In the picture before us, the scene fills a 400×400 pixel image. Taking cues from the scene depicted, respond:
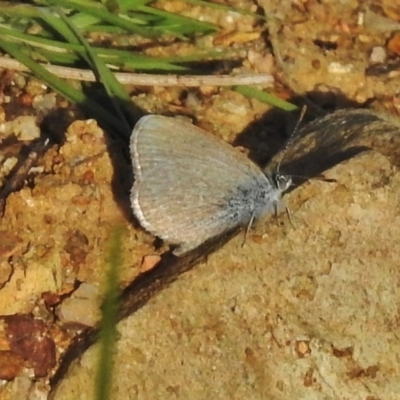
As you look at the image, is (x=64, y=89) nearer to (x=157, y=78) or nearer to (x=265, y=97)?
(x=157, y=78)

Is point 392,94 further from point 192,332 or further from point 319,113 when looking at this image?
point 192,332

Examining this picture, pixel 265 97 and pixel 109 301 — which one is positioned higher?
pixel 109 301

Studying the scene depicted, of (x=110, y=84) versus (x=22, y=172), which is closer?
(x=22, y=172)

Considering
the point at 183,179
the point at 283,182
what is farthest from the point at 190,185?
the point at 283,182

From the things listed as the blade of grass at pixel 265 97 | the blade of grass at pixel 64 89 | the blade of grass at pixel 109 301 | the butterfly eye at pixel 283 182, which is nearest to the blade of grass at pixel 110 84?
the blade of grass at pixel 64 89

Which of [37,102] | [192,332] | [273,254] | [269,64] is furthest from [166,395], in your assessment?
[269,64]

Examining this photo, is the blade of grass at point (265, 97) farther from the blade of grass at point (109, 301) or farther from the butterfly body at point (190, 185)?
the blade of grass at point (109, 301)
